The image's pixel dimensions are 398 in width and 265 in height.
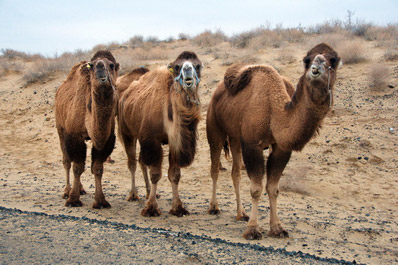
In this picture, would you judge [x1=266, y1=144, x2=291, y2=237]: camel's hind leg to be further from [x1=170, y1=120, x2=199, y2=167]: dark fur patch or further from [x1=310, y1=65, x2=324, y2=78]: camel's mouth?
[x1=310, y1=65, x2=324, y2=78]: camel's mouth

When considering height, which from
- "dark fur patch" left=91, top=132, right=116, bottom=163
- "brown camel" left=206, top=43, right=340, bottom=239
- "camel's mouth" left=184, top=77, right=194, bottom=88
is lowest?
"dark fur patch" left=91, top=132, right=116, bottom=163

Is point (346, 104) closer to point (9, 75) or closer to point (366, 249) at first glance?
point (366, 249)

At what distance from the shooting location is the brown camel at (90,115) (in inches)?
274

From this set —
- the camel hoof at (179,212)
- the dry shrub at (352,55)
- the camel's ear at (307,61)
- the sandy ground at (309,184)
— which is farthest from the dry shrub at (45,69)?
the camel's ear at (307,61)

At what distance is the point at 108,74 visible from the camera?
6.84 metres

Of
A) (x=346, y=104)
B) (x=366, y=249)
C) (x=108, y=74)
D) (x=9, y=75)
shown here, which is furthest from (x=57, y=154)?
(x=9, y=75)

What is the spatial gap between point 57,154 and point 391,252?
35.0ft

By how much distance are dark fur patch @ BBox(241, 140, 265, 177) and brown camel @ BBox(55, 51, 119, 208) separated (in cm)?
247

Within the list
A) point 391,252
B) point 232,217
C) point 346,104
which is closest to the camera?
point 391,252

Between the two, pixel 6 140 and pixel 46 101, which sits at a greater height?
pixel 46 101

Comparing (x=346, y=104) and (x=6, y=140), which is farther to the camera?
(x=6, y=140)

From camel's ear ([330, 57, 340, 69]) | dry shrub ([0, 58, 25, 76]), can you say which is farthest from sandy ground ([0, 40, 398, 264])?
dry shrub ([0, 58, 25, 76])

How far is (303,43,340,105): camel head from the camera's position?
5043 mm

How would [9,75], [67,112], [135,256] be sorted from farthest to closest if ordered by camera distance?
[9,75]
[67,112]
[135,256]
